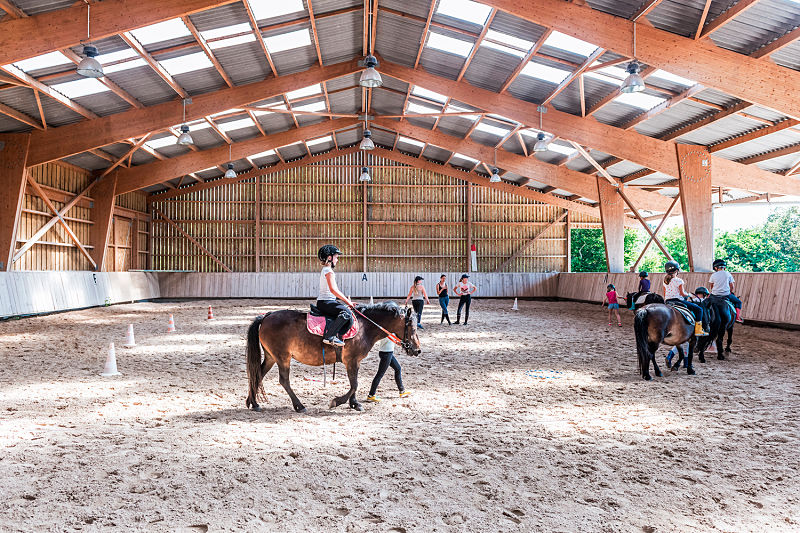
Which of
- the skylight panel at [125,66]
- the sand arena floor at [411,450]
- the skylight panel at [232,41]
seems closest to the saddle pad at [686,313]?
the sand arena floor at [411,450]

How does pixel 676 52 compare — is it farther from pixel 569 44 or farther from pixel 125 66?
pixel 125 66

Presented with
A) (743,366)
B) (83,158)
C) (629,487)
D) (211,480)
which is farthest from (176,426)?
(83,158)

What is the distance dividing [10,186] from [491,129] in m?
17.2

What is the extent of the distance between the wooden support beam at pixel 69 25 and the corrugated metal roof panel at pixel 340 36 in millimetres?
5119

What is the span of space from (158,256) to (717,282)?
92.1ft

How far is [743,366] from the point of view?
29.9 feet

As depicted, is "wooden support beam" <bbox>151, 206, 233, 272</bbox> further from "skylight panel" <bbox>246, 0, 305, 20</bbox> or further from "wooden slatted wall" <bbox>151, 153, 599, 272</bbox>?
"skylight panel" <bbox>246, 0, 305, 20</bbox>

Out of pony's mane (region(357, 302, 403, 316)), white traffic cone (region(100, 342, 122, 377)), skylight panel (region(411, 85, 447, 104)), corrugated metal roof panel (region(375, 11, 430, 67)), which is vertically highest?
corrugated metal roof panel (region(375, 11, 430, 67))

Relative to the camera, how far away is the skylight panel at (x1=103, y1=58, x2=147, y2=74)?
1453 cm

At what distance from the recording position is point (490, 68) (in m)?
16.4

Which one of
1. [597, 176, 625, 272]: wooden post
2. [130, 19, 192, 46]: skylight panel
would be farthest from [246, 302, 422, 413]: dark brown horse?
[597, 176, 625, 272]: wooden post

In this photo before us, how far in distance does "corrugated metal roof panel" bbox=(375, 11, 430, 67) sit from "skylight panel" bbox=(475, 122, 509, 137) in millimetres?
5337

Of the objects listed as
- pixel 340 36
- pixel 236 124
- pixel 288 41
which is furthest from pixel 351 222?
pixel 288 41

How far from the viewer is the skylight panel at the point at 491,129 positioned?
886 inches
